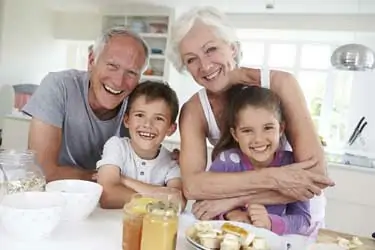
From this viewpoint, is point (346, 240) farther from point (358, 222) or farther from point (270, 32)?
point (270, 32)

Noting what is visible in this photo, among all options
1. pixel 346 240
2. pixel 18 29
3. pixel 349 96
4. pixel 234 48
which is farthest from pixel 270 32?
pixel 346 240

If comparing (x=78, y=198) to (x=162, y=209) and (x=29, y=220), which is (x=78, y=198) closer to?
(x=29, y=220)

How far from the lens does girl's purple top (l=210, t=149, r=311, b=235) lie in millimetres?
1266

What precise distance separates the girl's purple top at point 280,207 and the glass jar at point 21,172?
20.9 inches

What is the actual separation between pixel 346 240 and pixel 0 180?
2.95 feet

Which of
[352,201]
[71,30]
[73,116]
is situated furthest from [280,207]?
[71,30]

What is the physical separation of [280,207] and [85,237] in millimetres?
599

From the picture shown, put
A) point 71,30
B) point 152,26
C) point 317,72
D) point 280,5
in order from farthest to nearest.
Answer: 1. point 71,30
2. point 152,26
3. point 317,72
4. point 280,5

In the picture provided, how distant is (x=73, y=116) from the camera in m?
1.75

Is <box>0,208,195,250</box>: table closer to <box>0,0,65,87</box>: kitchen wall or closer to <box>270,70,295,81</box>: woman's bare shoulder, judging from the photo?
<box>270,70,295,81</box>: woman's bare shoulder

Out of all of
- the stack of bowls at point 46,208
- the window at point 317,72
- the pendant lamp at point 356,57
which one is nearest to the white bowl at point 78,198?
the stack of bowls at point 46,208

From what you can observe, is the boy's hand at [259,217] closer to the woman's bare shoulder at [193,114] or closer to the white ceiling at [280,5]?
the woman's bare shoulder at [193,114]

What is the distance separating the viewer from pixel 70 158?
6.00ft

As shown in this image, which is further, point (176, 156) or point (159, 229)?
point (176, 156)
